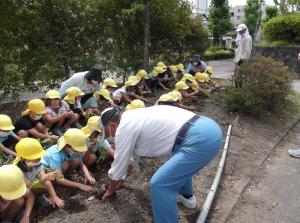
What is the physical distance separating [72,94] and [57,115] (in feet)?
1.50

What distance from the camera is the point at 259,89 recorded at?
818 cm

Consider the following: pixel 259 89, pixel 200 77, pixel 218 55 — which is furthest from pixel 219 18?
pixel 259 89

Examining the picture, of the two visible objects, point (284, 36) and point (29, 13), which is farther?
point (284, 36)

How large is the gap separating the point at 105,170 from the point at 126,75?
20.8 ft

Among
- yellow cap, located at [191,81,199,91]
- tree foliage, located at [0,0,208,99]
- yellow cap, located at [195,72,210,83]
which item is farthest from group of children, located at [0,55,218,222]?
tree foliage, located at [0,0,208,99]

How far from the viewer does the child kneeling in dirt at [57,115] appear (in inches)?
240

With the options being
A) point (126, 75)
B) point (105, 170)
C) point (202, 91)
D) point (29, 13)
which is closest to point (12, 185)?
point (105, 170)

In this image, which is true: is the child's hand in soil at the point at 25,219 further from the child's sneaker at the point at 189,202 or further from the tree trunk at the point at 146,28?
the tree trunk at the point at 146,28

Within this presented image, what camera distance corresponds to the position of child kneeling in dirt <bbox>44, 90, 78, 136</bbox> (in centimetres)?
609

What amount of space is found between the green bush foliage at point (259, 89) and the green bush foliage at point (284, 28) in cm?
1082

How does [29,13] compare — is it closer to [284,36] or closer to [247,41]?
[247,41]

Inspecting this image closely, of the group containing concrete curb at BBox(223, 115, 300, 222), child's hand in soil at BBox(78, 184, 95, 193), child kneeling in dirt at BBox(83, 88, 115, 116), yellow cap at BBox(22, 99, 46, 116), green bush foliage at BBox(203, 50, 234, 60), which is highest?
yellow cap at BBox(22, 99, 46, 116)

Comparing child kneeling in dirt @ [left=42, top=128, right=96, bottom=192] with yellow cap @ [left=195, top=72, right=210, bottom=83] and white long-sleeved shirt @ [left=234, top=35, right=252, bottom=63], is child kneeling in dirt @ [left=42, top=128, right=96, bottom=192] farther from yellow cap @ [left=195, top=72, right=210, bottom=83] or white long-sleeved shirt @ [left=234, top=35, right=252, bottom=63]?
white long-sleeved shirt @ [left=234, top=35, right=252, bottom=63]

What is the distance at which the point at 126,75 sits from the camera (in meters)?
11.1
